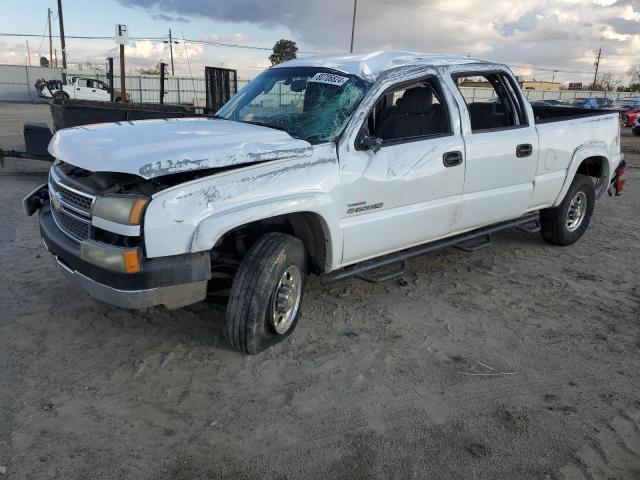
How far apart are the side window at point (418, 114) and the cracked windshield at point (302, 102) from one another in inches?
20.6

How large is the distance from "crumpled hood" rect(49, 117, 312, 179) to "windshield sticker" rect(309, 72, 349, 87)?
25.8 inches

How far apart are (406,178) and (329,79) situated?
0.95 m

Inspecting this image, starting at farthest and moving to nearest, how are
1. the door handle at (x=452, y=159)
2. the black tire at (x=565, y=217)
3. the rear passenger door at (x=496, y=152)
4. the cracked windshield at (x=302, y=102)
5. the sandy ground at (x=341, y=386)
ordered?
the black tire at (x=565, y=217) → the rear passenger door at (x=496, y=152) → the door handle at (x=452, y=159) → the cracked windshield at (x=302, y=102) → the sandy ground at (x=341, y=386)

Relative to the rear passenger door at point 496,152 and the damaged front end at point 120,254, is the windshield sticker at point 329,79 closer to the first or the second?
the rear passenger door at point 496,152

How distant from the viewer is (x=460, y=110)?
450cm

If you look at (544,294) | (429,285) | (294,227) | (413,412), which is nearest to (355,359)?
(413,412)

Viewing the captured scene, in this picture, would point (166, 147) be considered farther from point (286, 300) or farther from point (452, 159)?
point (452, 159)

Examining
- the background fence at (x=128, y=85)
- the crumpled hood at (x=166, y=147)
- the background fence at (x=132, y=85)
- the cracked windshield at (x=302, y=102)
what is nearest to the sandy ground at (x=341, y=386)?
the crumpled hood at (x=166, y=147)

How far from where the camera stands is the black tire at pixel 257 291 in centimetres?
341

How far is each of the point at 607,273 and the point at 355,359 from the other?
10.6 ft

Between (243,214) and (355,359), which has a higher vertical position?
(243,214)

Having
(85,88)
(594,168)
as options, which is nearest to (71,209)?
(594,168)

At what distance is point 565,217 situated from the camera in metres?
6.05

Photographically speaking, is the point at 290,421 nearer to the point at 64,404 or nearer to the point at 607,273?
the point at 64,404
